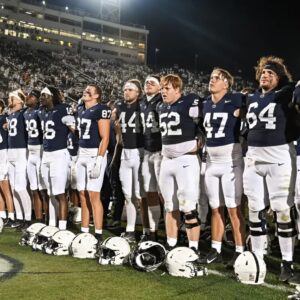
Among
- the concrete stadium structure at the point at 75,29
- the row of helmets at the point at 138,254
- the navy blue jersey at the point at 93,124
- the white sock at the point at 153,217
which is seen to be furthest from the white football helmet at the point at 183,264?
the concrete stadium structure at the point at 75,29

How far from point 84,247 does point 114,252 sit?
438 mm

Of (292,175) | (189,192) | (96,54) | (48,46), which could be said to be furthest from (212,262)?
(96,54)

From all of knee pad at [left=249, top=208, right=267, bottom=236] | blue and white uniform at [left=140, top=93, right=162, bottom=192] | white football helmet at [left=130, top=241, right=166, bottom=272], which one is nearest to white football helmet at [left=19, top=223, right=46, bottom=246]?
blue and white uniform at [left=140, top=93, right=162, bottom=192]

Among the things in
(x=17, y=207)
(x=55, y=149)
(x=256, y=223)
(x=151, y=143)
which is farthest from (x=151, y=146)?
(x=17, y=207)

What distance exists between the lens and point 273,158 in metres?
4.80

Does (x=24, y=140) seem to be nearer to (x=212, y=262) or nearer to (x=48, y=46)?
(x=212, y=262)

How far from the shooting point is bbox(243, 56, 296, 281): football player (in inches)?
187

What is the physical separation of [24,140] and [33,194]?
0.87 metres

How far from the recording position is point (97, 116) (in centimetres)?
656

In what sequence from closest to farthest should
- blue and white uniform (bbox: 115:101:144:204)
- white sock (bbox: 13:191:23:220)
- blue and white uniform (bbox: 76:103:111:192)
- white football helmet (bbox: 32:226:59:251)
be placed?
1. white football helmet (bbox: 32:226:59:251)
2. blue and white uniform (bbox: 76:103:111:192)
3. blue and white uniform (bbox: 115:101:144:204)
4. white sock (bbox: 13:191:23:220)

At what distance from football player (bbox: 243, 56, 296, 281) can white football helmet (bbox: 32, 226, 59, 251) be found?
241cm

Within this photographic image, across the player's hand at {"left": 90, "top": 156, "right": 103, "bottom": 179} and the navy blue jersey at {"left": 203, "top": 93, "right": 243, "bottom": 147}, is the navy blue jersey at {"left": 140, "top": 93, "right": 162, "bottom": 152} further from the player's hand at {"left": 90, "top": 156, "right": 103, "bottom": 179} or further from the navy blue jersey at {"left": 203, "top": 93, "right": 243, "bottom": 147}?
the navy blue jersey at {"left": 203, "top": 93, "right": 243, "bottom": 147}

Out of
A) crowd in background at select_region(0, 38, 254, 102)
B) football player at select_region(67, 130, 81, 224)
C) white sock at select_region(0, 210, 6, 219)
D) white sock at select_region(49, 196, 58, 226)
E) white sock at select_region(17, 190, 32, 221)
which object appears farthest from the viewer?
crowd in background at select_region(0, 38, 254, 102)

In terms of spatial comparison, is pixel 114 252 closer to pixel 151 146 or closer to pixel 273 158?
pixel 151 146
